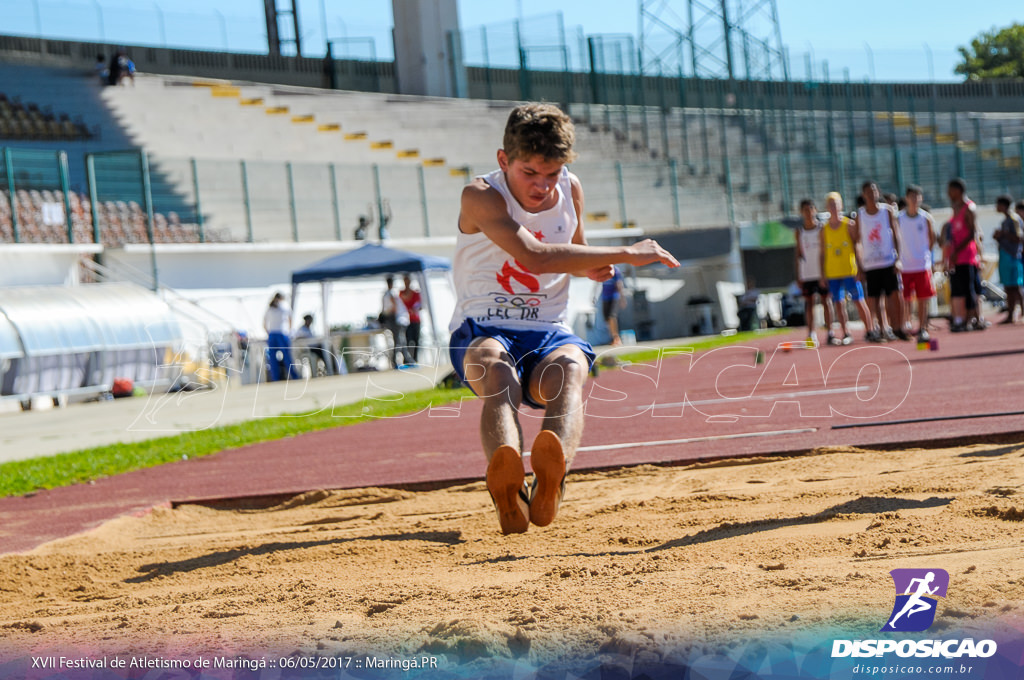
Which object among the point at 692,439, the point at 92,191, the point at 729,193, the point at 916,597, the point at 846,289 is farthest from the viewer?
the point at 729,193

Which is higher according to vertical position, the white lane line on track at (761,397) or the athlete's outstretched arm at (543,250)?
the athlete's outstretched arm at (543,250)

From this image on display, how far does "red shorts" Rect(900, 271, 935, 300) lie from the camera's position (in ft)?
46.0

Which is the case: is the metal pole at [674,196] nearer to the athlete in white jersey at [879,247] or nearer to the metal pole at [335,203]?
the metal pole at [335,203]

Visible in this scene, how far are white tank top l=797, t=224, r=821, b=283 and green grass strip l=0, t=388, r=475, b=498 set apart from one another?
16.4 feet

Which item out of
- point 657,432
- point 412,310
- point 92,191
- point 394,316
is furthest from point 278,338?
point 657,432

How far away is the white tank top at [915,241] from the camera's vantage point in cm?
1389

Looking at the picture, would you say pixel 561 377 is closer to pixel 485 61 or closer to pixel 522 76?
pixel 522 76

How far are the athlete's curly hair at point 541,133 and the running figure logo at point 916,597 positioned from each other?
6.84 ft

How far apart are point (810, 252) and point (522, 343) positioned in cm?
1120

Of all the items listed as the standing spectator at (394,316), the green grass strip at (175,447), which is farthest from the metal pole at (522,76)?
the green grass strip at (175,447)

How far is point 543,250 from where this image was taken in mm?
4281

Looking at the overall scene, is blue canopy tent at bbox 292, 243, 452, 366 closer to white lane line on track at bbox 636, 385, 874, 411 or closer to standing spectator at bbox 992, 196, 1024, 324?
standing spectator at bbox 992, 196, 1024, 324

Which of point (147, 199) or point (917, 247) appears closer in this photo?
point (917, 247)

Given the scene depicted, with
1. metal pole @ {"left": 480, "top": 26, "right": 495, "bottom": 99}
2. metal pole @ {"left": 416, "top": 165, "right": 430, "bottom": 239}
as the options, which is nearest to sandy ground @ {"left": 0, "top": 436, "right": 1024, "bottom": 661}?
metal pole @ {"left": 416, "top": 165, "right": 430, "bottom": 239}
